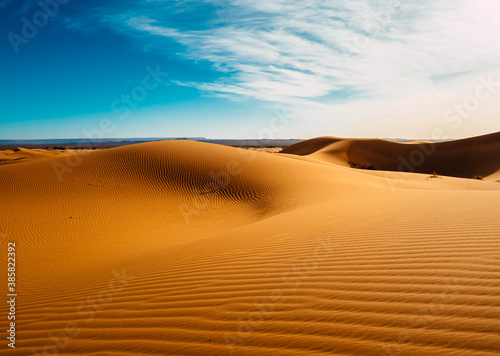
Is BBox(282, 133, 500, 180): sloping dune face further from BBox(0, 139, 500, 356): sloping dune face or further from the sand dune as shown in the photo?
the sand dune

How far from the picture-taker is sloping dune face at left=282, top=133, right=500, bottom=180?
34.3m

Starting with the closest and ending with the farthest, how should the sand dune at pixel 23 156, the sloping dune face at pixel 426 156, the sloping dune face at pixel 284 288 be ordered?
1. the sloping dune face at pixel 284 288
2. the sand dune at pixel 23 156
3. the sloping dune face at pixel 426 156

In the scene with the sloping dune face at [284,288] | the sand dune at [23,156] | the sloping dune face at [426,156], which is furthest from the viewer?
the sloping dune face at [426,156]

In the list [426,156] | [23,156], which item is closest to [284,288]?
[23,156]

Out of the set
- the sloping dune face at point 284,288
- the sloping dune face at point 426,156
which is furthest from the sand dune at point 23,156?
the sloping dune face at point 426,156

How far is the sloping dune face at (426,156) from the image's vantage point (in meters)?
34.3

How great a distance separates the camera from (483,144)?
126 ft

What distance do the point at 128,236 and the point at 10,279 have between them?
3454 millimetres

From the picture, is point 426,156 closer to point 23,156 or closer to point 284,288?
point 284,288

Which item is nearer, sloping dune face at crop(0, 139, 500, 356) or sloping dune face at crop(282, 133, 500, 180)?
sloping dune face at crop(0, 139, 500, 356)

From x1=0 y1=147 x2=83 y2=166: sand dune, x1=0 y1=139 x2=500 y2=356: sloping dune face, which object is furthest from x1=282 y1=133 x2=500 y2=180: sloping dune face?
x1=0 y1=147 x2=83 y2=166: sand dune

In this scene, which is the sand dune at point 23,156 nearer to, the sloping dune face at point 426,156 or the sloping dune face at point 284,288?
the sloping dune face at point 284,288

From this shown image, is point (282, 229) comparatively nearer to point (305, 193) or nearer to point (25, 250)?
point (305, 193)

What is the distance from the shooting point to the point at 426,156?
1601 inches
